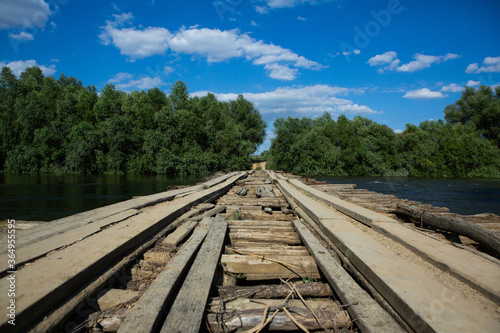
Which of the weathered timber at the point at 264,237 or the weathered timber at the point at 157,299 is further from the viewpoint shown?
the weathered timber at the point at 264,237

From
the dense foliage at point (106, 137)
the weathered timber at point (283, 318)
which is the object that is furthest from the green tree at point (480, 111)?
the weathered timber at point (283, 318)

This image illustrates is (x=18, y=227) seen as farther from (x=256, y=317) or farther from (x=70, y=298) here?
(x=256, y=317)

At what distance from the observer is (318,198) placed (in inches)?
248

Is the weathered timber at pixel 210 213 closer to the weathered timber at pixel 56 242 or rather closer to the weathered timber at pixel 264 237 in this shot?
the weathered timber at pixel 264 237

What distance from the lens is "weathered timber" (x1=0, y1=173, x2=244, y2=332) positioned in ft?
4.97

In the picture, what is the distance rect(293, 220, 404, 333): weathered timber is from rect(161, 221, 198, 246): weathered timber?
5.22 feet

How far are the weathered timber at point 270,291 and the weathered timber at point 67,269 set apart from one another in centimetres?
96

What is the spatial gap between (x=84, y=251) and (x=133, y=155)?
35.4 m

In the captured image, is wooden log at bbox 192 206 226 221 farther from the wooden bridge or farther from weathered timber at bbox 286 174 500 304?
weathered timber at bbox 286 174 500 304

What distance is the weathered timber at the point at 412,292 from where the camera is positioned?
1442 millimetres

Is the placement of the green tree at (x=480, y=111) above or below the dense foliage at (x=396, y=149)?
above

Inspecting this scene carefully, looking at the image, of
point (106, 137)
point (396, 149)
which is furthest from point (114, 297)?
point (396, 149)

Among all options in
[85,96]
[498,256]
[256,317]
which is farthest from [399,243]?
[85,96]

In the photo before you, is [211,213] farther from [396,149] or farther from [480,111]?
[480,111]
